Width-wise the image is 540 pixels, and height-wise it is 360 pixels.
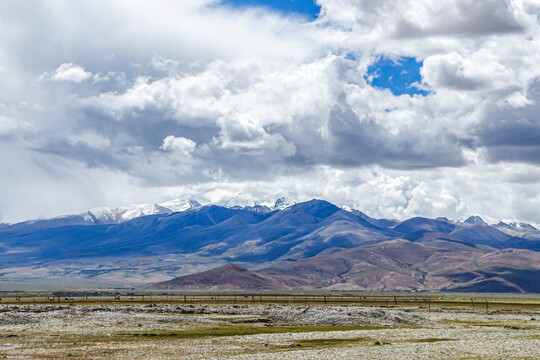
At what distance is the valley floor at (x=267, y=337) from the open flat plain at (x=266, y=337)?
0.34 ft

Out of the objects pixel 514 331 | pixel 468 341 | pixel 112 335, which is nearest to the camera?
pixel 468 341

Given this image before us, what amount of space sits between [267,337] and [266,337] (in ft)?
0.42

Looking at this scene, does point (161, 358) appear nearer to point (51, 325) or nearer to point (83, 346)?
point (83, 346)

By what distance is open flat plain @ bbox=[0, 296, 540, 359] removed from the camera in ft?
201

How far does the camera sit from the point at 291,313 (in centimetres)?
11256

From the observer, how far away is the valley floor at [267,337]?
61156 mm

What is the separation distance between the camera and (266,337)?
77.4 metres

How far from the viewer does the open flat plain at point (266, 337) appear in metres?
61.1

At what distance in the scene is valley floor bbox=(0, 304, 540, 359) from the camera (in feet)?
201

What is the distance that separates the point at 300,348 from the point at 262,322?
37356 mm

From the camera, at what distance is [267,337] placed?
3046 inches

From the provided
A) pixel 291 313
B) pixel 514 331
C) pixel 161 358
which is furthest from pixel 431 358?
pixel 291 313

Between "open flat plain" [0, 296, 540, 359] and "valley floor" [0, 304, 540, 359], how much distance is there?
0.34 ft

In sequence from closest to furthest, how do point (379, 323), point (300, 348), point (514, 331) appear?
point (300, 348)
point (514, 331)
point (379, 323)
